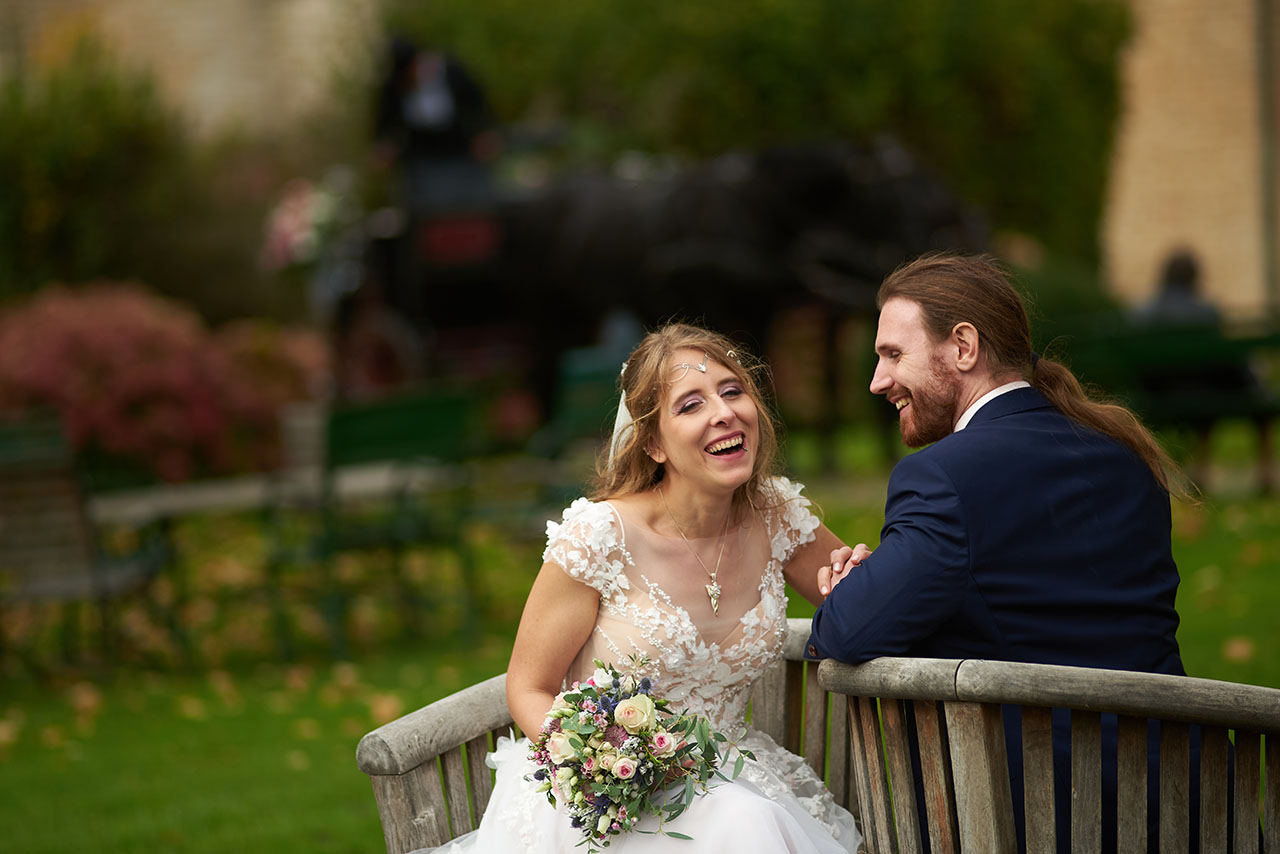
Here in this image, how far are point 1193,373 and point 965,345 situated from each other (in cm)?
799

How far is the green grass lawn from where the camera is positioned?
188 inches

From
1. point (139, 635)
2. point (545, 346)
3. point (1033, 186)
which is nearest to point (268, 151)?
point (545, 346)

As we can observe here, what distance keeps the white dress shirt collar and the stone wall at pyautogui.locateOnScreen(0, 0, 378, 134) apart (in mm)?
23195

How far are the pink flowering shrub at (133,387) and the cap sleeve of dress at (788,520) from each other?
827 centimetres

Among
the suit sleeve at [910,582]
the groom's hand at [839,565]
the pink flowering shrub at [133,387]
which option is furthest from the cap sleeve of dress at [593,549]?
the pink flowering shrub at [133,387]

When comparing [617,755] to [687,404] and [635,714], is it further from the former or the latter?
[687,404]

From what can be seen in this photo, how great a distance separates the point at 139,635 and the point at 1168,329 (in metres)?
7.03

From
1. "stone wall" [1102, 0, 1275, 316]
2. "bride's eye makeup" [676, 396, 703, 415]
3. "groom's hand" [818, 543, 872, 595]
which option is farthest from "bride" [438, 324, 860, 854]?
"stone wall" [1102, 0, 1275, 316]

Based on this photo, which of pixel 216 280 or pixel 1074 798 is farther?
pixel 216 280

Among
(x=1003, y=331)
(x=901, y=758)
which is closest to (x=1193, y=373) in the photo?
(x=1003, y=331)

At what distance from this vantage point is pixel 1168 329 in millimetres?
9797

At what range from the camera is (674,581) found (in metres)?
2.94

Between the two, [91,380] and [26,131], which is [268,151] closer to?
[26,131]

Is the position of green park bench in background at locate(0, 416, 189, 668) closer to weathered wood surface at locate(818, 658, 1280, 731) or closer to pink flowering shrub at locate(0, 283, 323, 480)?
pink flowering shrub at locate(0, 283, 323, 480)
